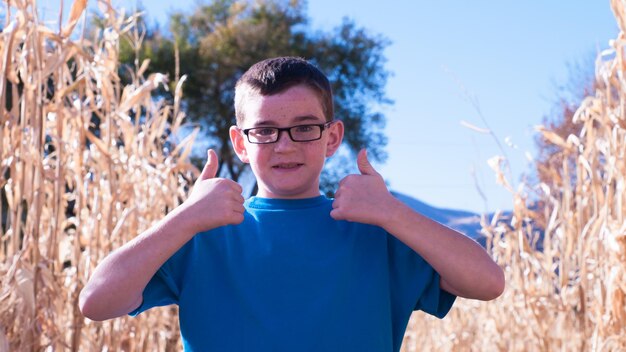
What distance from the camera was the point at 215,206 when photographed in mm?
1252

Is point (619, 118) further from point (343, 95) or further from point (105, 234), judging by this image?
point (343, 95)

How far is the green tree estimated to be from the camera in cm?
1527

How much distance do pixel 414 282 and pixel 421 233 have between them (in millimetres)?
125

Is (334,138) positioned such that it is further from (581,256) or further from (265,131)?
(581,256)

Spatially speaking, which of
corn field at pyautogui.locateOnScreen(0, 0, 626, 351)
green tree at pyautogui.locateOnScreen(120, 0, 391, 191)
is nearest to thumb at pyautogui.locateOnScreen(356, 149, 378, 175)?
corn field at pyautogui.locateOnScreen(0, 0, 626, 351)

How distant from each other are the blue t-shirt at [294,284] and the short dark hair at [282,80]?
0.56 feet

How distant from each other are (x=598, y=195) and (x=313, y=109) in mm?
1340

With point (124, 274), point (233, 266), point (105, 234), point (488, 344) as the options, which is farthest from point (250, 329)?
point (488, 344)

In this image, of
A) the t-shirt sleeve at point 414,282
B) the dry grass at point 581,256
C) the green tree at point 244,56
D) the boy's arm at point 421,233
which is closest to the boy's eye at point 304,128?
the boy's arm at point 421,233

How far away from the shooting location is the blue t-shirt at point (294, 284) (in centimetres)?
130

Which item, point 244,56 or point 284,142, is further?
point 244,56

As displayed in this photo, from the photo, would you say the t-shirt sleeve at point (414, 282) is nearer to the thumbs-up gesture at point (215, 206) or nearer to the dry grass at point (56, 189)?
the thumbs-up gesture at point (215, 206)

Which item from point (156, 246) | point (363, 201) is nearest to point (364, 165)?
point (363, 201)

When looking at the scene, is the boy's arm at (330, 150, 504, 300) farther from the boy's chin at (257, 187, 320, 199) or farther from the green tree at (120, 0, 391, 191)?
the green tree at (120, 0, 391, 191)
